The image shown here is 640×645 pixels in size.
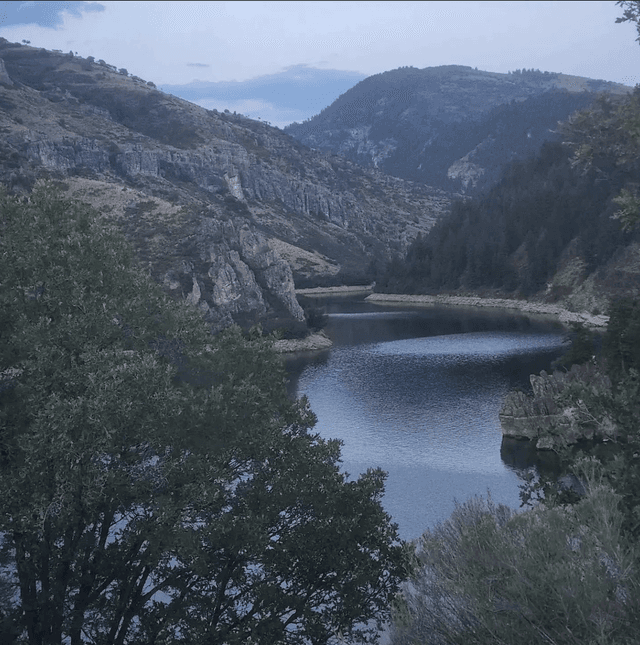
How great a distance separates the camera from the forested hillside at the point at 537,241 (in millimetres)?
112812

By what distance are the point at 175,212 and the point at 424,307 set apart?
52773mm

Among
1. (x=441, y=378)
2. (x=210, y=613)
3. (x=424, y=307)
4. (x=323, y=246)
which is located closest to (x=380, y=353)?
(x=441, y=378)

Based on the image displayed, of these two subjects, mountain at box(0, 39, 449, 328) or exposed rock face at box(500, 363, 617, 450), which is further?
mountain at box(0, 39, 449, 328)

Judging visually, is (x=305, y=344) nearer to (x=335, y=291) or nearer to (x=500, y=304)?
(x=500, y=304)

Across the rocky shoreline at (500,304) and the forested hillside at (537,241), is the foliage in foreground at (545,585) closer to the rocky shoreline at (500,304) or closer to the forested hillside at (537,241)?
the rocky shoreline at (500,304)

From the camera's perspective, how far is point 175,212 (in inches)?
4144

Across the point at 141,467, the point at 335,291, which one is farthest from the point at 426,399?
the point at 335,291

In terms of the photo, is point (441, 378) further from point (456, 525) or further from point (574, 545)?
point (574, 545)

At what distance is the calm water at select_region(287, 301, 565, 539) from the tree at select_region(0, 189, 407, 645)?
44.3 ft

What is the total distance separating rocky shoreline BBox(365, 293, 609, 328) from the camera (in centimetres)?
10057

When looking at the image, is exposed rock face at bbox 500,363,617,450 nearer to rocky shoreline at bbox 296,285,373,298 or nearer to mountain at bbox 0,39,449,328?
mountain at bbox 0,39,449,328

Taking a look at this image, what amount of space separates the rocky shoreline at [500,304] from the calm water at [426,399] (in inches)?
207

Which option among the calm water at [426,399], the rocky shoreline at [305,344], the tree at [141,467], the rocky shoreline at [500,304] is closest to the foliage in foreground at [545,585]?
the tree at [141,467]

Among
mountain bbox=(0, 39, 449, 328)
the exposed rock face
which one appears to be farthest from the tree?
mountain bbox=(0, 39, 449, 328)
